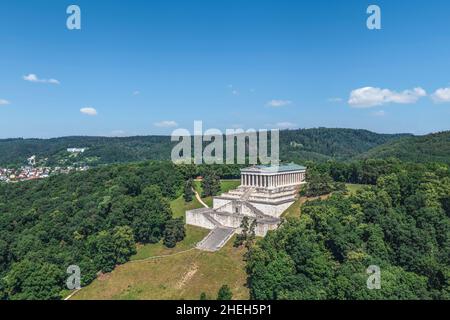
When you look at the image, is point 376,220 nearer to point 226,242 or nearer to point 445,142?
point 226,242

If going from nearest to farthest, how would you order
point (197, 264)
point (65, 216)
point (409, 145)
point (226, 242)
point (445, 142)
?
point (197, 264), point (226, 242), point (65, 216), point (445, 142), point (409, 145)

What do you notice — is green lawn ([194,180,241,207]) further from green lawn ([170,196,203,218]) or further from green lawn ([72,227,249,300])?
→ green lawn ([72,227,249,300])

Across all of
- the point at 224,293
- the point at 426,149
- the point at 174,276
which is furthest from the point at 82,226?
the point at 426,149

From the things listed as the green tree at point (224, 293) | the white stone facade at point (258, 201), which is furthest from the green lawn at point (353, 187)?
the green tree at point (224, 293)

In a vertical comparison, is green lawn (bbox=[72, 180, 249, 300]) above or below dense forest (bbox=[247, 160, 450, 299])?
below

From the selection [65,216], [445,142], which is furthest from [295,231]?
[445,142]

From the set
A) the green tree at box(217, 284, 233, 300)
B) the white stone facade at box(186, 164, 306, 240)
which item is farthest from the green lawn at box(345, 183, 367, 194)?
the green tree at box(217, 284, 233, 300)

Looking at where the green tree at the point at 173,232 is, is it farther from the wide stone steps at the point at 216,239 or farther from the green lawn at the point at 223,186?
the green lawn at the point at 223,186
